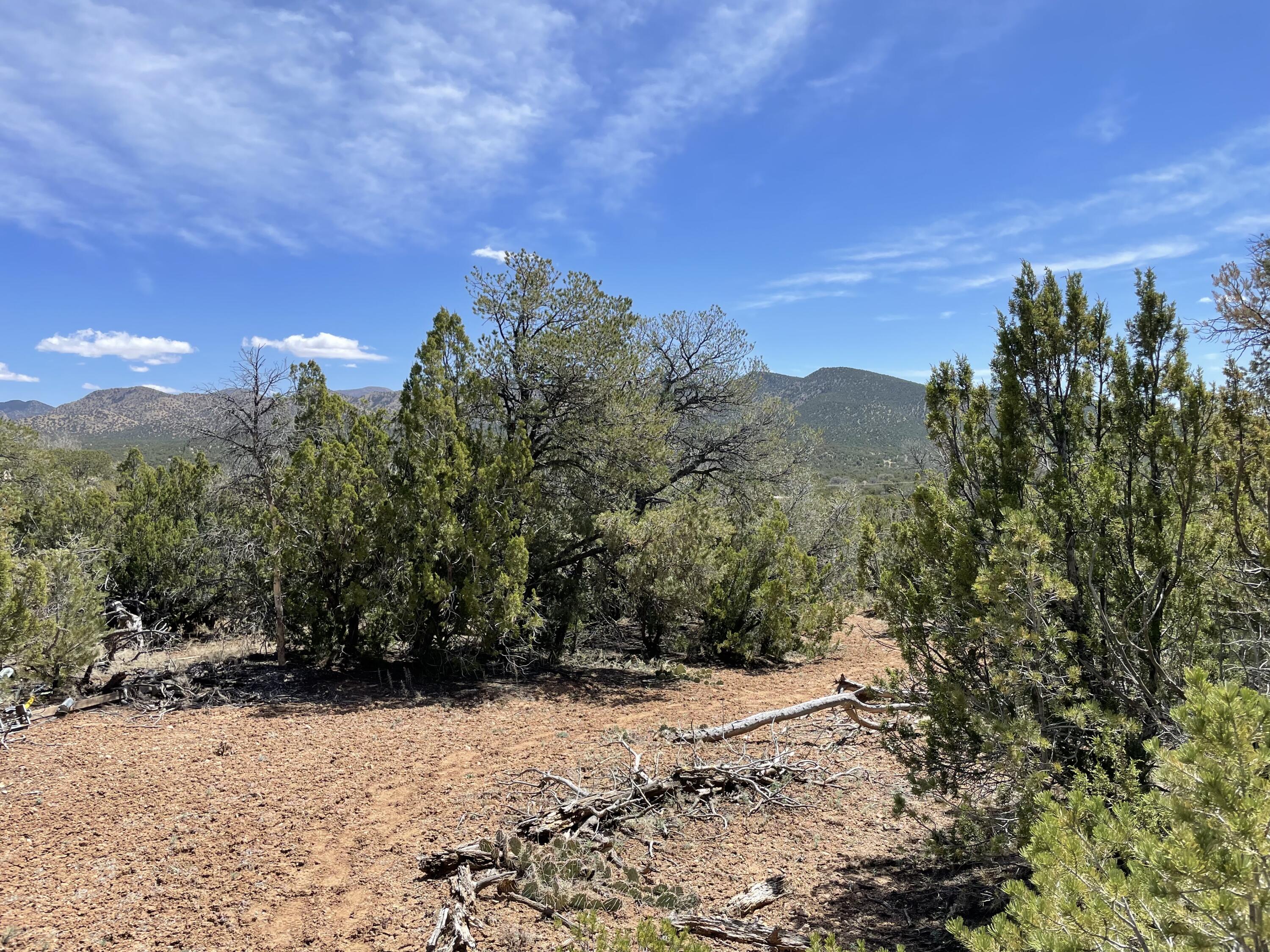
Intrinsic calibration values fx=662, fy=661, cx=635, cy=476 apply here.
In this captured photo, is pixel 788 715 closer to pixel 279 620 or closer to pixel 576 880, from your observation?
Answer: pixel 576 880

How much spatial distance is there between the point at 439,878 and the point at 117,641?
25.8 ft

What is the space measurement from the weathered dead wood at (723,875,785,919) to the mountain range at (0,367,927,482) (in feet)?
179

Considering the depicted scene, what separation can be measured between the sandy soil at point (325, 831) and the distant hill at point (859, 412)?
2410 inches

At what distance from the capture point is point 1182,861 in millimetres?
1462

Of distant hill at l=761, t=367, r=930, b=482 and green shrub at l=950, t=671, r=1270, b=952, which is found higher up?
distant hill at l=761, t=367, r=930, b=482

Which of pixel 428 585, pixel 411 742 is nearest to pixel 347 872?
pixel 411 742

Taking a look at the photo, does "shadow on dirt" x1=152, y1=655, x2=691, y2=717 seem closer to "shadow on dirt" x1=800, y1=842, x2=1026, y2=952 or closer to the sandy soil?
the sandy soil

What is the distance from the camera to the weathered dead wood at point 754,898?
405 centimetres

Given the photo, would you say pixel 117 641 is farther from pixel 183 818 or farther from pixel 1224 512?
pixel 1224 512

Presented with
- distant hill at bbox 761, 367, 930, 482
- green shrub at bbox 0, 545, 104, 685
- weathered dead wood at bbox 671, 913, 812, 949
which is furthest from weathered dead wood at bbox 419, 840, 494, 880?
distant hill at bbox 761, 367, 930, 482

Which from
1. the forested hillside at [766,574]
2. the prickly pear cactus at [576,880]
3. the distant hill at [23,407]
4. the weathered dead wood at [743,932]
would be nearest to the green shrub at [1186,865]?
the forested hillside at [766,574]

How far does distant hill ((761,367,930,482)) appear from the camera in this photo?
73.8 meters

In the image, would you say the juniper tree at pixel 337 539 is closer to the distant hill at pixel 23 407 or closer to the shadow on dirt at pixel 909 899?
the shadow on dirt at pixel 909 899

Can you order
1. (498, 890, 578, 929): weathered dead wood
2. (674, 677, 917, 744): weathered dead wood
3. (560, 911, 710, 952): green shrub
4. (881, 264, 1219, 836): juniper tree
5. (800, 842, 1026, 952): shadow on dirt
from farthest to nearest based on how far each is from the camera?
(674, 677, 917, 744): weathered dead wood → (498, 890, 578, 929): weathered dead wood → (800, 842, 1026, 952): shadow on dirt → (881, 264, 1219, 836): juniper tree → (560, 911, 710, 952): green shrub
